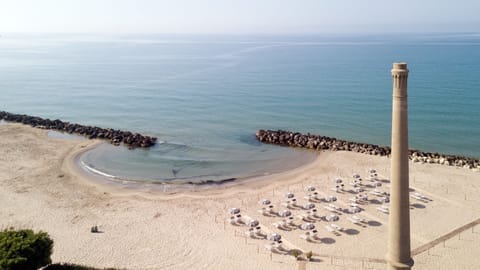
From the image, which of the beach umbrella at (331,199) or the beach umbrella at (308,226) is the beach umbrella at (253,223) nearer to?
the beach umbrella at (308,226)

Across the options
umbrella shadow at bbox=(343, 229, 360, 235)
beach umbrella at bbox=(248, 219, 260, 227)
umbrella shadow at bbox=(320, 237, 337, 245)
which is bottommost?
umbrella shadow at bbox=(320, 237, 337, 245)

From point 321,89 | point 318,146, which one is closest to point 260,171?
point 318,146

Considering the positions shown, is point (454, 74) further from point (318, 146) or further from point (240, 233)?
point (240, 233)

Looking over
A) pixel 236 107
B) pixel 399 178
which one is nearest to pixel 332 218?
pixel 399 178

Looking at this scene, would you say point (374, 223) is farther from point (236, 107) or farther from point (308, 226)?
point (236, 107)

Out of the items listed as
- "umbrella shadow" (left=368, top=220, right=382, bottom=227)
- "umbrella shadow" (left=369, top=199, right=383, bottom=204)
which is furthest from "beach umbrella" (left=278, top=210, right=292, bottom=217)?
"umbrella shadow" (left=369, top=199, right=383, bottom=204)

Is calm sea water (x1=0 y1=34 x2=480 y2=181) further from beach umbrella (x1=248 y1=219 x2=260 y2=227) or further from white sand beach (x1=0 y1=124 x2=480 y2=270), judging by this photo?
beach umbrella (x1=248 y1=219 x2=260 y2=227)
